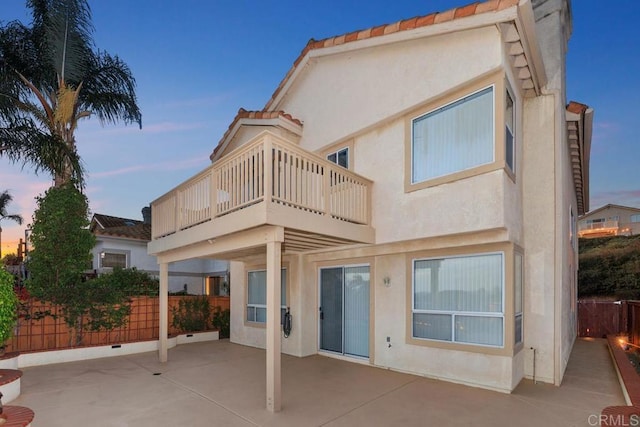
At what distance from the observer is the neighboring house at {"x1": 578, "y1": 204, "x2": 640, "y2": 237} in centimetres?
3675

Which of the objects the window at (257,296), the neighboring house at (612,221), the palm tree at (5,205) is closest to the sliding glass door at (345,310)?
the window at (257,296)

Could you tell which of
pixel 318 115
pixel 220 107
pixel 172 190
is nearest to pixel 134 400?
pixel 172 190

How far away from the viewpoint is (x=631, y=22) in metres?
15.6

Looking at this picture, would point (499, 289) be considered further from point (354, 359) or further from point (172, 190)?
point (172, 190)

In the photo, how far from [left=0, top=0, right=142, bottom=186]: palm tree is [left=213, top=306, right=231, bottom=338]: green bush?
6.11 meters

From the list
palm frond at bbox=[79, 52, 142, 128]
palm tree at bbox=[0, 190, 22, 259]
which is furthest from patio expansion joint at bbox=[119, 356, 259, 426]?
Result: palm tree at bbox=[0, 190, 22, 259]

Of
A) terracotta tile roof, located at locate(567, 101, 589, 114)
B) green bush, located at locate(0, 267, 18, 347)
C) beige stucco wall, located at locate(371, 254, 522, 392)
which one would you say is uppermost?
terracotta tile roof, located at locate(567, 101, 589, 114)

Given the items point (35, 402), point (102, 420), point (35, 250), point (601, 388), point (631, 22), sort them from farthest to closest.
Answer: point (631, 22) < point (35, 250) < point (601, 388) < point (35, 402) < point (102, 420)

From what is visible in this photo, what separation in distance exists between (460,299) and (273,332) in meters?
3.64

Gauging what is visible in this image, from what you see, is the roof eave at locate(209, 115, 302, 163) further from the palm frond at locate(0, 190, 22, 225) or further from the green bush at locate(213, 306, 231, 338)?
the palm frond at locate(0, 190, 22, 225)

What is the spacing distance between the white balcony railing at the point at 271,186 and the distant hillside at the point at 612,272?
19.9m

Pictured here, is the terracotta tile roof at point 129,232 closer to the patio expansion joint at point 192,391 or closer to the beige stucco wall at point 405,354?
the patio expansion joint at point 192,391

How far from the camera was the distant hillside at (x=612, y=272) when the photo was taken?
66.2 ft

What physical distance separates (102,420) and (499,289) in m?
6.71
